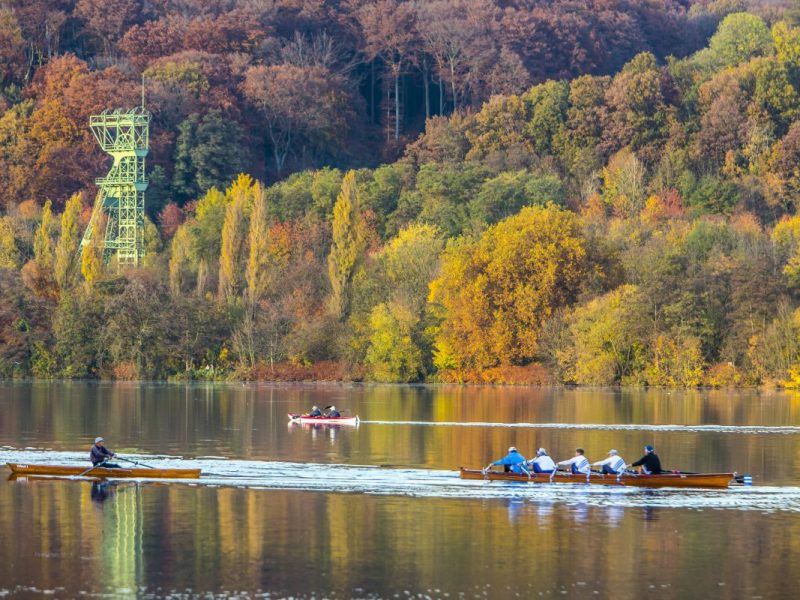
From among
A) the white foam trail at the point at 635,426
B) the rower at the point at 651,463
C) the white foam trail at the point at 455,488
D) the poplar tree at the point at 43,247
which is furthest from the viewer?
the poplar tree at the point at 43,247

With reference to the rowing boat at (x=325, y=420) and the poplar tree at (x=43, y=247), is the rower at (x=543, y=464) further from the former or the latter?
the poplar tree at (x=43, y=247)

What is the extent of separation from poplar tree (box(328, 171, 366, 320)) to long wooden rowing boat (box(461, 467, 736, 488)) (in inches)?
2241

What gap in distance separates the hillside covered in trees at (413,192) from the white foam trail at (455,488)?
Answer: 47517 millimetres

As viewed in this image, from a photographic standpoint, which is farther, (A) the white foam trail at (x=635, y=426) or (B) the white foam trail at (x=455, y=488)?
(A) the white foam trail at (x=635, y=426)

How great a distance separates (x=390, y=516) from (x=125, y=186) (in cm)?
8101

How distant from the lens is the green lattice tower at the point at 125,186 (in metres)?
107

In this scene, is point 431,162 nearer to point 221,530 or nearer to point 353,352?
point 353,352

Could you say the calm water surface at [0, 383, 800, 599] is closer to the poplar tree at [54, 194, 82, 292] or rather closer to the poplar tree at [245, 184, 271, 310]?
the poplar tree at [245, 184, 271, 310]

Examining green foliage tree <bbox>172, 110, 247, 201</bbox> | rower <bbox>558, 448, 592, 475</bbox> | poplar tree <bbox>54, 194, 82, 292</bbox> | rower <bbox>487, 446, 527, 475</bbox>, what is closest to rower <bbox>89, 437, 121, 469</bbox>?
rower <bbox>487, 446, 527, 475</bbox>

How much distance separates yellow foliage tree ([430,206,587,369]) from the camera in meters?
91.1

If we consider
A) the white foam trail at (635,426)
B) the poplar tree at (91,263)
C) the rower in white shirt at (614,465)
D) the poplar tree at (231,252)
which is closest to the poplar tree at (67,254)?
the poplar tree at (91,263)

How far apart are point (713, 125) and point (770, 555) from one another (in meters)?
95.7

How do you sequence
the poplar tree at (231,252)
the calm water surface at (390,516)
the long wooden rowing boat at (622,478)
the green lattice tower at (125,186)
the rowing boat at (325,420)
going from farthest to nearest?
1. the green lattice tower at (125,186)
2. the poplar tree at (231,252)
3. the rowing boat at (325,420)
4. the long wooden rowing boat at (622,478)
5. the calm water surface at (390,516)

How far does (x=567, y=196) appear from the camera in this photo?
11606 cm
